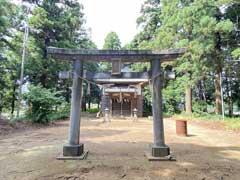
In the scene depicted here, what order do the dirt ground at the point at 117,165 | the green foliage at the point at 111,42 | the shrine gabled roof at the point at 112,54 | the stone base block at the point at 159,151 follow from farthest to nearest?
the green foliage at the point at 111,42
the shrine gabled roof at the point at 112,54
the stone base block at the point at 159,151
the dirt ground at the point at 117,165

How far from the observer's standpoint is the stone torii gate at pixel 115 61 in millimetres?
5379

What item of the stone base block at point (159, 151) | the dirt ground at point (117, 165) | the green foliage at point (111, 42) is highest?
the green foliage at point (111, 42)

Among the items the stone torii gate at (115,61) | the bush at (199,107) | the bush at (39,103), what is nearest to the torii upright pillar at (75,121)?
the stone torii gate at (115,61)

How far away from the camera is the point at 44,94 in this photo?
1212 centimetres

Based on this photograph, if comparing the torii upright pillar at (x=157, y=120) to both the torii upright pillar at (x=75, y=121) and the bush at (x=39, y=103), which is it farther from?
the bush at (x=39, y=103)

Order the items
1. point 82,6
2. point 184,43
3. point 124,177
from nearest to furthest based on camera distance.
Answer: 1. point 124,177
2. point 184,43
3. point 82,6

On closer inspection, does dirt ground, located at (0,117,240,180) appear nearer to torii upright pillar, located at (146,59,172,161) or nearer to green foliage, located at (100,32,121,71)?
torii upright pillar, located at (146,59,172,161)

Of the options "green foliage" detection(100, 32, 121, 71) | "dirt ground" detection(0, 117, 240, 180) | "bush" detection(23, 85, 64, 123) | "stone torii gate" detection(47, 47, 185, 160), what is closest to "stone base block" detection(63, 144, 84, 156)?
"stone torii gate" detection(47, 47, 185, 160)

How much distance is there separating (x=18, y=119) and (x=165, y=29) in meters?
12.9

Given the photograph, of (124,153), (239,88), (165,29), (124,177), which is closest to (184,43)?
(165,29)

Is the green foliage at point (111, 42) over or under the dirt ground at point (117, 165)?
over

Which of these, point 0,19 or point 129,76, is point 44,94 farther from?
point 129,76

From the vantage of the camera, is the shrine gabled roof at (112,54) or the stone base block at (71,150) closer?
the stone base block at (71,150)

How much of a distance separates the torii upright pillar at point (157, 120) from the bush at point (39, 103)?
805 cm
